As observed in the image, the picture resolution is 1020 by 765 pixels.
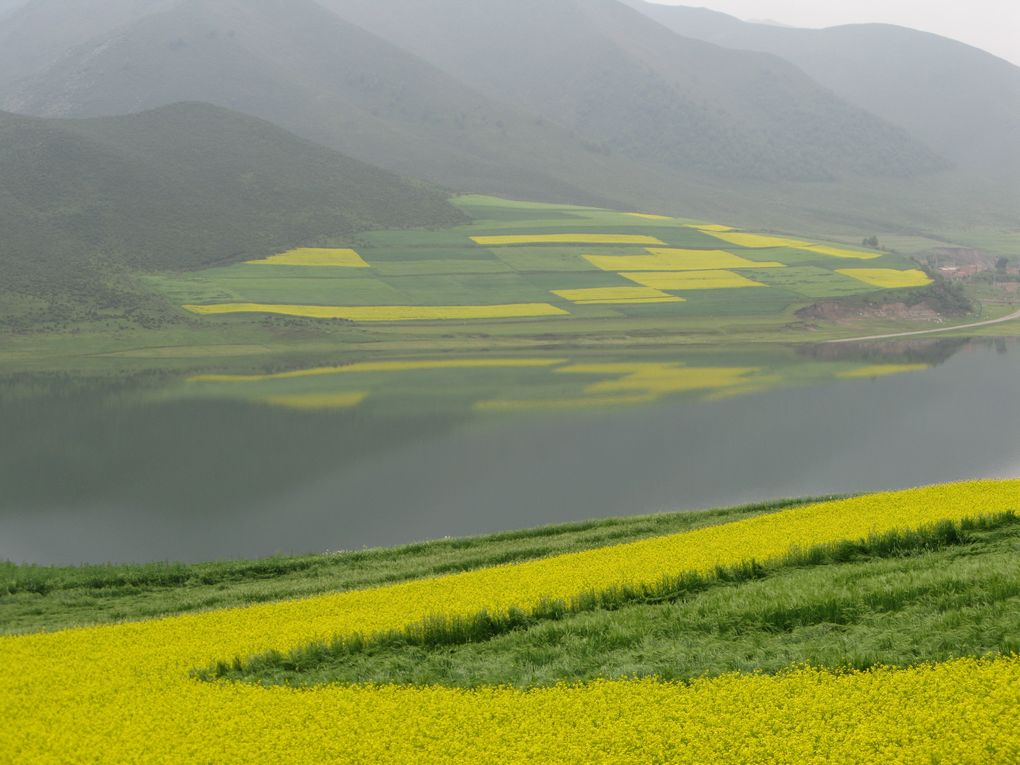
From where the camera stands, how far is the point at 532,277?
510ft

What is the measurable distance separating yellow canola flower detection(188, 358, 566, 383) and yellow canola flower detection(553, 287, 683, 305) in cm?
3437

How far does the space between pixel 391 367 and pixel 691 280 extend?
65199 mm

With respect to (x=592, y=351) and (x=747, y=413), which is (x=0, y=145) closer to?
(x=592, y=351)

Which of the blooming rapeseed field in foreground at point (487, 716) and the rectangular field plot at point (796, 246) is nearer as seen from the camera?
the blooming rapeseed field in foreground at point (487, 716)

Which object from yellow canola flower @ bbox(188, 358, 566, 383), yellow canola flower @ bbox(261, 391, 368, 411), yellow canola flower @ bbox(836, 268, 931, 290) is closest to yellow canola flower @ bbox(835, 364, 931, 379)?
yellow canola flower @ bbox(188, 358, 566, 383)

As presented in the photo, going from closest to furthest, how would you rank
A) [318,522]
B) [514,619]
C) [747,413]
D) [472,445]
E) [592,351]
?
[514,619], [318,522], [472,445], [747,413], [592,351]

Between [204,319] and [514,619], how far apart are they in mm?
108729

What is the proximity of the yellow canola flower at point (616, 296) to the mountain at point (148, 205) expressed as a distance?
154ft

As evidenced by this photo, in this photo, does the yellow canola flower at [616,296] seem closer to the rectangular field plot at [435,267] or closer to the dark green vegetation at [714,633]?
the rectangular field plot at [435,267]

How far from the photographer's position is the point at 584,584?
2423 centimetres

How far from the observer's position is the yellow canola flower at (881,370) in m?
104

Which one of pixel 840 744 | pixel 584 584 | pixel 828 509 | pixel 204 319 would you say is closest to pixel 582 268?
pixel 204 319

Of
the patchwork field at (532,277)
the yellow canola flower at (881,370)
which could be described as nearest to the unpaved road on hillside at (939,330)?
the patchwork field at (532,277)

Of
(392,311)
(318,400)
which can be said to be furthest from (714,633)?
(392,311)
